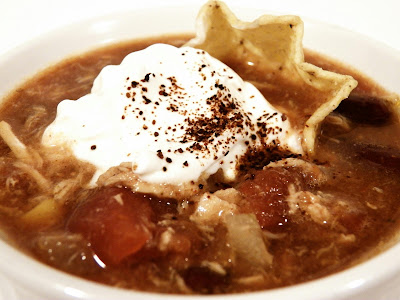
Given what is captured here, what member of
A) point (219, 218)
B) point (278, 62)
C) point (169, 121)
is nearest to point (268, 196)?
point (219, 218)

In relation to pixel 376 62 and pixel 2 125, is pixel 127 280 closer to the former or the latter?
pixel 2 125

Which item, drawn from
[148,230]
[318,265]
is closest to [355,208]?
[318,265]

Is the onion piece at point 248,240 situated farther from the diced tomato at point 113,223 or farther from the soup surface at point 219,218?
the diced tomato at point 113,223

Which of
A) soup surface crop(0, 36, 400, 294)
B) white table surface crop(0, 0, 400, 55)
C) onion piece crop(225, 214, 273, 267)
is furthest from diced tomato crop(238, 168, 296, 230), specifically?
white table surface crop(0, 0, 400, 55)

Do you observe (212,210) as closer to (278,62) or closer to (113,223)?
(113,223)

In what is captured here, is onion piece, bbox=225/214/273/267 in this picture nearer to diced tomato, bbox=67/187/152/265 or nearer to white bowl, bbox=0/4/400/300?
white bowl, bbox=0/4/400/300

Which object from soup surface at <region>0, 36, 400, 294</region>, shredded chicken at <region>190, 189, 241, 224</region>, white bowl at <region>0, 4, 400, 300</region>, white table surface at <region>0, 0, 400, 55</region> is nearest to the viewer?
white bowl at <region>0, 4, 400, 300</region>

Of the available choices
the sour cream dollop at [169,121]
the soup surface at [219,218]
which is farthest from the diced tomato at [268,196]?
the sour cream dollop at [169,121]
